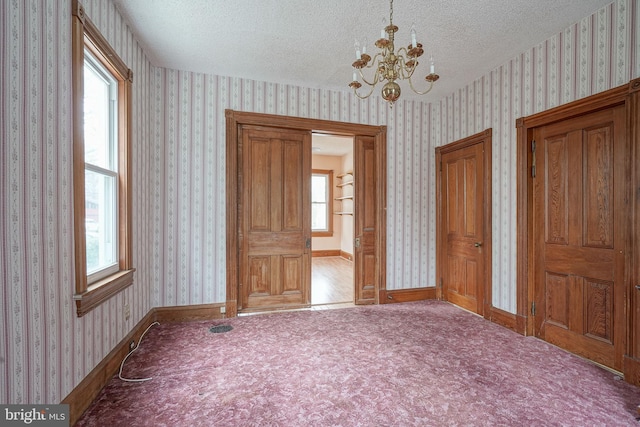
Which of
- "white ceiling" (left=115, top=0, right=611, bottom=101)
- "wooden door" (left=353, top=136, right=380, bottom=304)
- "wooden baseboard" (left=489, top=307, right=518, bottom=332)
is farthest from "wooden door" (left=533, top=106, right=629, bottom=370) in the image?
"wooden door" (left=353, top=136, right=380, bottom=304)

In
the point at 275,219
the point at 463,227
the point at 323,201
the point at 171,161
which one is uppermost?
the point at 171,161

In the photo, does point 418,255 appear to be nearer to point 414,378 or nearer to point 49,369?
point 414,378

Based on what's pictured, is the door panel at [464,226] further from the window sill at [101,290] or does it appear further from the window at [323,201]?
the window at [323,201]

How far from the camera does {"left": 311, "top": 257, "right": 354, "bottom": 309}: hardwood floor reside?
4.56 metres

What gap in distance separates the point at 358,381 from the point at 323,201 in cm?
687

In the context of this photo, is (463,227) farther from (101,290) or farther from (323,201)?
(323,201)

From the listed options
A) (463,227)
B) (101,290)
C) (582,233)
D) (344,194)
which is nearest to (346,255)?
(344,194)

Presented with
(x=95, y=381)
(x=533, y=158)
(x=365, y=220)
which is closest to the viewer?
(x=95, y=381)

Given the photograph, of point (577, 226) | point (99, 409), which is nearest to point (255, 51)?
point (99, 409)

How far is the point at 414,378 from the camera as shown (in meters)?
2.38

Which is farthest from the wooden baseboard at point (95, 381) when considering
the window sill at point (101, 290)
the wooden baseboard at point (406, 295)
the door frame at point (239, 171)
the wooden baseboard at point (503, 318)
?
the wooden baseboard at point (503, 318)

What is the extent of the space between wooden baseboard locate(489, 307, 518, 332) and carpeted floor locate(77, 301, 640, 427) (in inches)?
5.5

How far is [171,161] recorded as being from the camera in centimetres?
370

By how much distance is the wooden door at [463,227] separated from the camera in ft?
12.8
